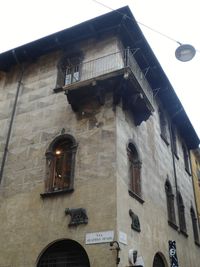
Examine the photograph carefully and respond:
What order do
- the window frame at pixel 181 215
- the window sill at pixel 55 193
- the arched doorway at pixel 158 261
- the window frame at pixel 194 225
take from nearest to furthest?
the window sill at pixel 55 193
the arched doorway at pixel 158 261
the window frame at pixel 181 215
the window frame at pixel 194 225

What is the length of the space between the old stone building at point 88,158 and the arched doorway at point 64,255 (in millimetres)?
28

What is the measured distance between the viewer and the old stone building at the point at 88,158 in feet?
31.3

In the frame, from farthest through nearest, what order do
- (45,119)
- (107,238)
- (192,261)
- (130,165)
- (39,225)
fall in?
1. (192,261)
2. (45,119)
3. (130,165)
4. (39,225)
5. (107,238)

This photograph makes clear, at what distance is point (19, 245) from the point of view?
33.0 ft

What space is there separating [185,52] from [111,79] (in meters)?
2.45

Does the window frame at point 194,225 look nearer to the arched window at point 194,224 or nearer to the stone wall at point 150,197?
the arched window at point 194,224

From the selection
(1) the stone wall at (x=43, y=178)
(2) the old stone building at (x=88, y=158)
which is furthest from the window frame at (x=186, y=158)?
(1) the stone wall at (x=43, y=178)

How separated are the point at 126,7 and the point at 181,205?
30.2ft

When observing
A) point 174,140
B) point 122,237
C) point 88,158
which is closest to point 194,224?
point 174,140

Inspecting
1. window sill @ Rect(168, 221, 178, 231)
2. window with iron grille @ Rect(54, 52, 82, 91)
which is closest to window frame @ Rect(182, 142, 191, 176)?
window sill @ Rect(168, 221, 178, 231)

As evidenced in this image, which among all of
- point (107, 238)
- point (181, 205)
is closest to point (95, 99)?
point (107, 238)

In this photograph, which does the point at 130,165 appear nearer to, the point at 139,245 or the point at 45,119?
the point at 139,245

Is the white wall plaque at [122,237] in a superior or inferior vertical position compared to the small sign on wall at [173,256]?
superior

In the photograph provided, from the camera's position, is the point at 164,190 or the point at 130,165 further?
the point at 164,190
